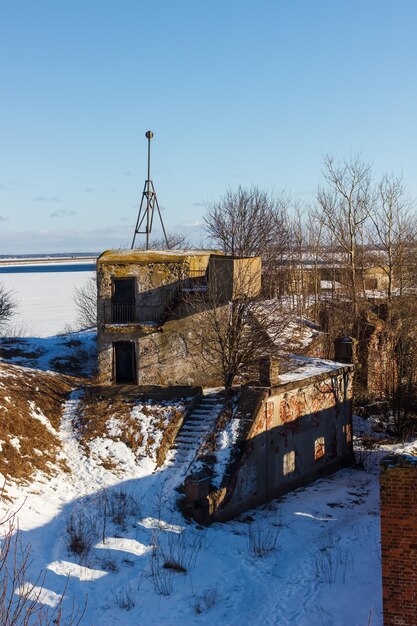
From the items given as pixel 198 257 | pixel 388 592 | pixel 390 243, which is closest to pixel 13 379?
pixel 198 257

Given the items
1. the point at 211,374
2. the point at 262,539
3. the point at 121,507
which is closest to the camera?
the point at 262,539

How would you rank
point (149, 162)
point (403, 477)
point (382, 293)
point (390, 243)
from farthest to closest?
point (382, 293), point (390, 243), point (149, 162), point (403, 477)

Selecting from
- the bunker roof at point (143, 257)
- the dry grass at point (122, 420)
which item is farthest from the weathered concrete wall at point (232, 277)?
the dry grass at point (122, 420)

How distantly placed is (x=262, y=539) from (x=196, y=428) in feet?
17.7

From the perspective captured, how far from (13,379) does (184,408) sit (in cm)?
673

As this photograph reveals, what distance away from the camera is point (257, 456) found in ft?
69.9

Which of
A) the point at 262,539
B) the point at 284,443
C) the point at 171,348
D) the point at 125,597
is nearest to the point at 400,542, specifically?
the point at 125,597

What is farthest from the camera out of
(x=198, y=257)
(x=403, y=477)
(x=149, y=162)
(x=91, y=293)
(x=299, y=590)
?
(x=91, y=293)

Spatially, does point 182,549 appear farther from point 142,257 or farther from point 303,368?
point 142,257

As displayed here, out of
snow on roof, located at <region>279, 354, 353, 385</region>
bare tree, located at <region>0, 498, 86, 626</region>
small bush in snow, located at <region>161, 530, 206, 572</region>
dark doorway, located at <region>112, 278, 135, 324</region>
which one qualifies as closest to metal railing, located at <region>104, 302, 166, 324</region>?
dark doorway, located at <region>112, 278, 135, 324</region>

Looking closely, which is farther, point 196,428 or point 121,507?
point 196,428

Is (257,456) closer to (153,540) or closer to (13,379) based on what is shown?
(153,540)

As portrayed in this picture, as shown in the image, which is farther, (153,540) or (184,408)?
(184,408)

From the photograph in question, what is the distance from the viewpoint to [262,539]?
1795cm
